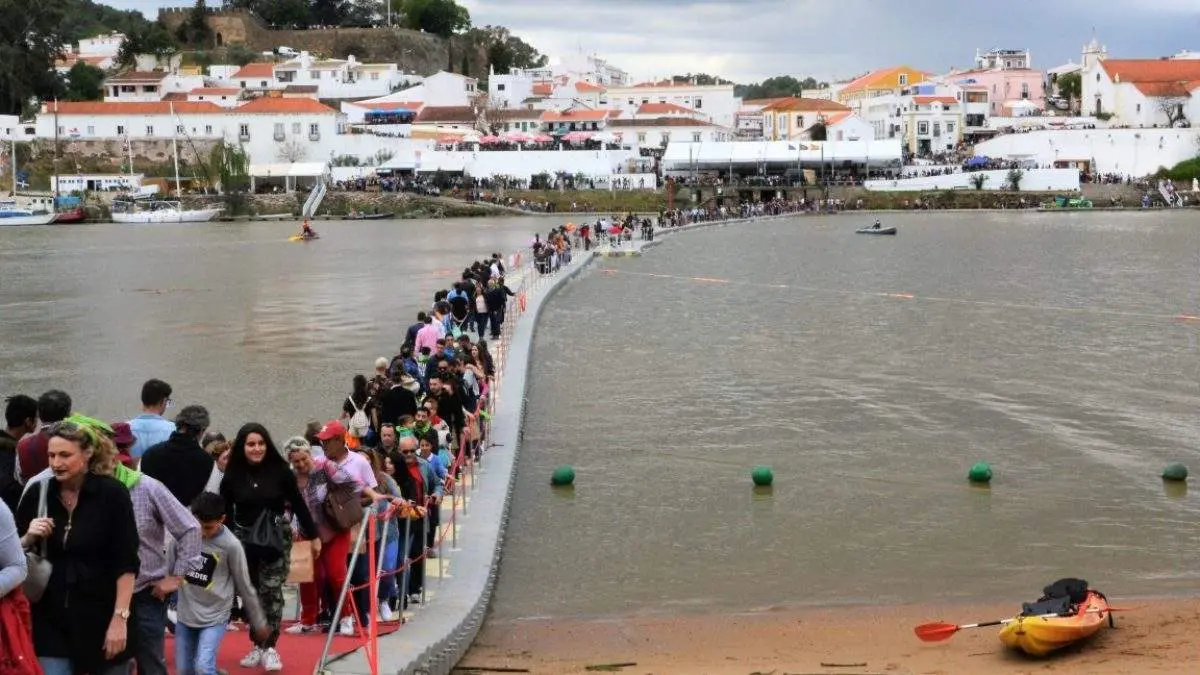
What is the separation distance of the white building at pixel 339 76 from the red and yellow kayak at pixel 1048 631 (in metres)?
109

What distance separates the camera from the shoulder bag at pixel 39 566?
5242 mm

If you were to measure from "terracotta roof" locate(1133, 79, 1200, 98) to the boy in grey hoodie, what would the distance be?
100013 mm

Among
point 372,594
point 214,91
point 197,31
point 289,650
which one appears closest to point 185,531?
point 372,594

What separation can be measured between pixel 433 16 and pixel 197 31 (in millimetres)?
22573

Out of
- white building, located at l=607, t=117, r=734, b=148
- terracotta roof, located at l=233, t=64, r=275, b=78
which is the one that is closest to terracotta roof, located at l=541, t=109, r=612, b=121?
white building, located at l=607, t=117, r=734, b=148

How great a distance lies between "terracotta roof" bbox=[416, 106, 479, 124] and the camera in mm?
104438

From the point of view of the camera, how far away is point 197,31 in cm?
13250

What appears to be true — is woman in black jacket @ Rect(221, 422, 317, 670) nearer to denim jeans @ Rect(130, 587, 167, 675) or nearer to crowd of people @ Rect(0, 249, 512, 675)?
crowd of people @ Rect(0, 249, 512, 675)

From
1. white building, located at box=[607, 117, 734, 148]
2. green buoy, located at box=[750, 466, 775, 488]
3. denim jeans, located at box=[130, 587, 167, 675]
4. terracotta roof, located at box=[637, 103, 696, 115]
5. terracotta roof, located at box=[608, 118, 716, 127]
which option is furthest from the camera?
terracotta roof, located at box=[637, 103, 696, 115]

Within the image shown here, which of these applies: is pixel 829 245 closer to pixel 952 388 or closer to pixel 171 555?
pixel 952 388

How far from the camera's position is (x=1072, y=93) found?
124m

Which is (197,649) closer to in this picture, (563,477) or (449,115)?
(563,477)

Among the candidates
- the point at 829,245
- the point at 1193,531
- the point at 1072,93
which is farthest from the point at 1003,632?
the point at 1072,93

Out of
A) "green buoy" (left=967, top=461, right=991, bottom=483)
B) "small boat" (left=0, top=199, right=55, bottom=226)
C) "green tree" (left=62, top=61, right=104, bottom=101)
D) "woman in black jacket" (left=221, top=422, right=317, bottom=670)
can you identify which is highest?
"green tree" (left=62, top=61, right=104, bottom=101)
